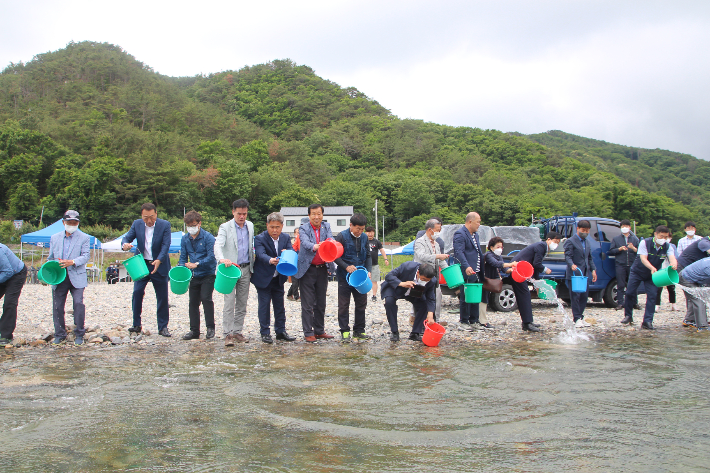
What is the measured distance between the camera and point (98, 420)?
3.62m

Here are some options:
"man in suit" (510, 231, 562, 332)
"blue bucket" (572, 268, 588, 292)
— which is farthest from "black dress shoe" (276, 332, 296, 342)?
"blue bucket" (572, 268, 588, 292)

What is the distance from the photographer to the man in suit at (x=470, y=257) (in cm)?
763

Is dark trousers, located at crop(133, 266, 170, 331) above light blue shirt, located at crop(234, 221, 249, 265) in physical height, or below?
below

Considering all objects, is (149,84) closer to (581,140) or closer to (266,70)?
(266,70)

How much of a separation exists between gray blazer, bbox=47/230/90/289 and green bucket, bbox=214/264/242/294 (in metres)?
1.84

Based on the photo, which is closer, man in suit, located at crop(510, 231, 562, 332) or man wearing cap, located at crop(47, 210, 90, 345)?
man wearing cap, located at crop(47, 210, 90, 345)

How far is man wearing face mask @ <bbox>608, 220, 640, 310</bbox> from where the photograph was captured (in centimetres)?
1009

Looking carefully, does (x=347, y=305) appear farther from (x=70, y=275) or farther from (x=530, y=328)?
(x=70, y=275)

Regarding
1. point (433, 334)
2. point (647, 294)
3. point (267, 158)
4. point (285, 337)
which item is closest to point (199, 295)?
point (285, 337)

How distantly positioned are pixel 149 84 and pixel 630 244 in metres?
102

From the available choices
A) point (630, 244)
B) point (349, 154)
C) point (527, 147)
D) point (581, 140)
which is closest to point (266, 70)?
point (349, 154)

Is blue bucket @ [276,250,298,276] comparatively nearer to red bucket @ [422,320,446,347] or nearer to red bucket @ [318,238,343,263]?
red bucket @ [318,238,343,263]

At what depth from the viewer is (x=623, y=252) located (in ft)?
33.4

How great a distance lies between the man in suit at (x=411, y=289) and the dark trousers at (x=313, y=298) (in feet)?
2.96
